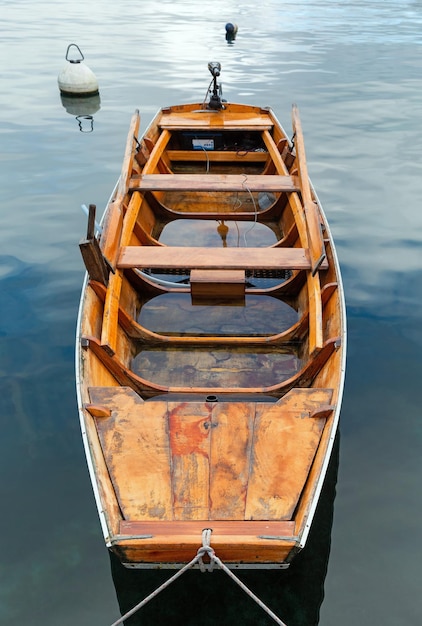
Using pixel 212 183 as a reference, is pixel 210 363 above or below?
below

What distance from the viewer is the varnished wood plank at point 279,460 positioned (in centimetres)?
366

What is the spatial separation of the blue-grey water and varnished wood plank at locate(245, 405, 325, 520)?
970 mm

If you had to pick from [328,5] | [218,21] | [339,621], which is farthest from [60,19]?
[339,621]

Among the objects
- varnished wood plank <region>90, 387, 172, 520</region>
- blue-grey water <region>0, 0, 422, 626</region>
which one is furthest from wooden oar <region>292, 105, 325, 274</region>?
varnished wood plank <region>90, 387, 172, 520</region>

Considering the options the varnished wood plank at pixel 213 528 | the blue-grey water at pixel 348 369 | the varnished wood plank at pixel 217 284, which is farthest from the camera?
the varnished wood plank at pixel 217 284

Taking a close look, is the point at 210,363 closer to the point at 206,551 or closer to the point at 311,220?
the point at 311,220

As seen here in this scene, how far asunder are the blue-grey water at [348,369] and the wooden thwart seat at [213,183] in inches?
82.7

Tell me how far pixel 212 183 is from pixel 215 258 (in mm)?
2233

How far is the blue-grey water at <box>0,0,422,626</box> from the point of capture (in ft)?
13.5

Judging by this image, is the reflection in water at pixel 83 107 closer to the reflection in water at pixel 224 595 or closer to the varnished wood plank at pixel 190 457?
the varnished wood plank at pixel 190 457

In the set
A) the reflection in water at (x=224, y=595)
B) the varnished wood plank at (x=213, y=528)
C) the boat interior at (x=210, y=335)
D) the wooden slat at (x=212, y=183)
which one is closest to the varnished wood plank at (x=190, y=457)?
the boat interior at (x=210, y=335)

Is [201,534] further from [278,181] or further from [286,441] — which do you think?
[278,181]

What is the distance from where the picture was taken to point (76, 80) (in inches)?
702

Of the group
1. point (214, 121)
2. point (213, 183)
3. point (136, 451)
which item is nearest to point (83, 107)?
point (214, 121)
